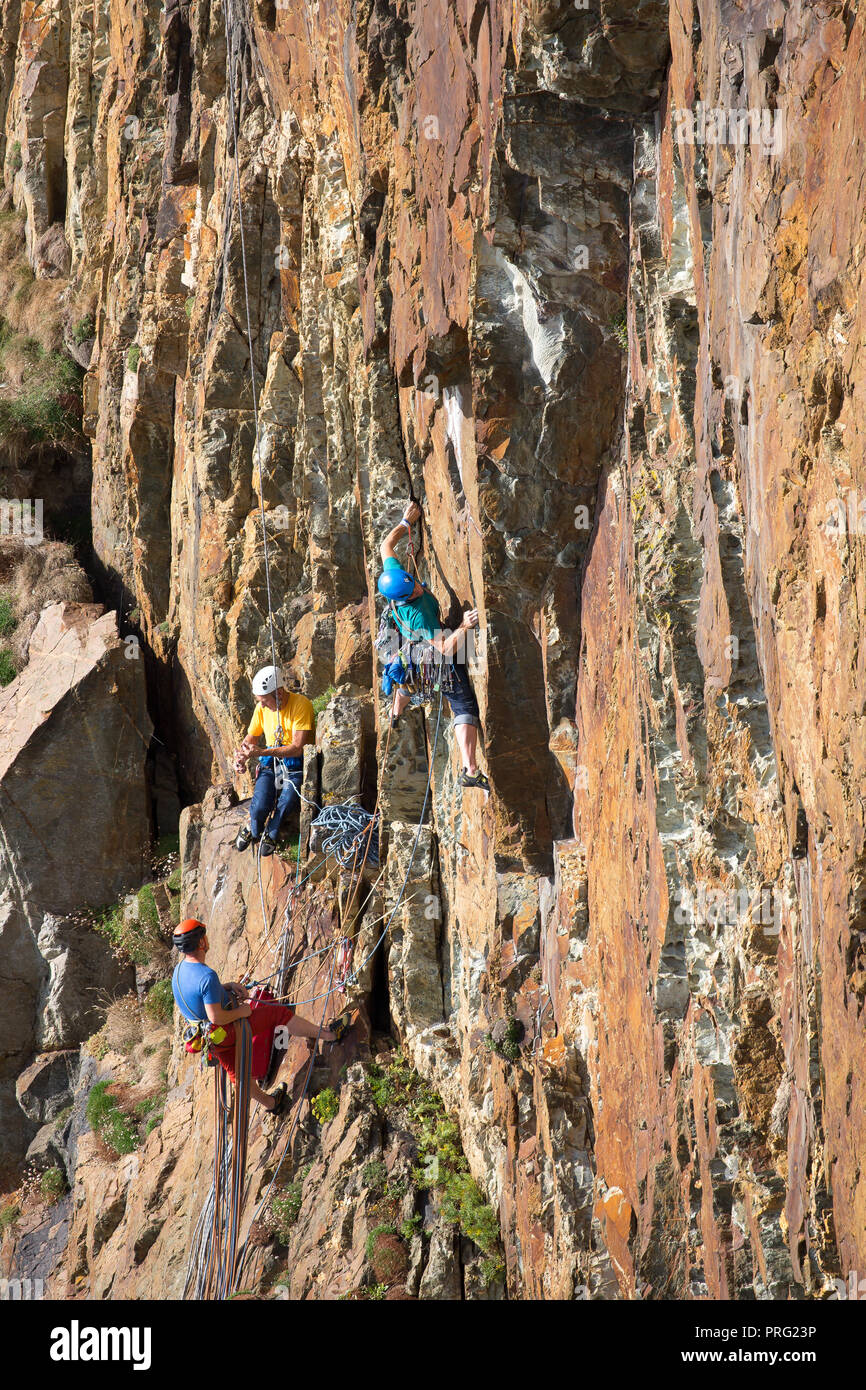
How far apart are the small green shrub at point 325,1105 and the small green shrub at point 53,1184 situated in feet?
17.8

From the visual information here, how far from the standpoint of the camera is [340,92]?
8.38 metres

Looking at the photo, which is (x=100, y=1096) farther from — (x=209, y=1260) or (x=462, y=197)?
(x=462, y=197)

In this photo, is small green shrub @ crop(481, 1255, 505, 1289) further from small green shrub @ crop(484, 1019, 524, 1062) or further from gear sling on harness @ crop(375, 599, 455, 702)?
gear sling on harness @ crop(375, 599, 455, 702)

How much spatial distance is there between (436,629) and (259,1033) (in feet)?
11.5

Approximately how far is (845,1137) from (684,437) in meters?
2.63

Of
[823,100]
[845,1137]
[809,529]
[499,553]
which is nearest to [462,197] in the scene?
[499,553]

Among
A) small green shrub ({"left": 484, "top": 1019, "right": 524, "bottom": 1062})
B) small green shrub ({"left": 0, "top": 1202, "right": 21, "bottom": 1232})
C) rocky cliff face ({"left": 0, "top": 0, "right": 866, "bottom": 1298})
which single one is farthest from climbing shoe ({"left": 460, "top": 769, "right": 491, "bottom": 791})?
small green shrub ({"left": 0, "top": 1202, "right": 21, "bottom": 1232})

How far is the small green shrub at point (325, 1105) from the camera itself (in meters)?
8.30

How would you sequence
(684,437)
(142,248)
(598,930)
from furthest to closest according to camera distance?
(142,248) < (598,930) < (684,437)

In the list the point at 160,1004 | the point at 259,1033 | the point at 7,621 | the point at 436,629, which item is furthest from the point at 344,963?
the point at 7,621

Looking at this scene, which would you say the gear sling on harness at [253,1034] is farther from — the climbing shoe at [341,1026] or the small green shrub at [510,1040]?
the small green shrub at [510,1040]

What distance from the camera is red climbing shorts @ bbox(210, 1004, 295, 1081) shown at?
8.41 m

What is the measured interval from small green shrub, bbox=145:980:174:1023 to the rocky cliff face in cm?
141

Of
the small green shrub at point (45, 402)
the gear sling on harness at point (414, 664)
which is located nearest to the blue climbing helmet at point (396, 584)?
the gear sling on harness at point (414, 664)
